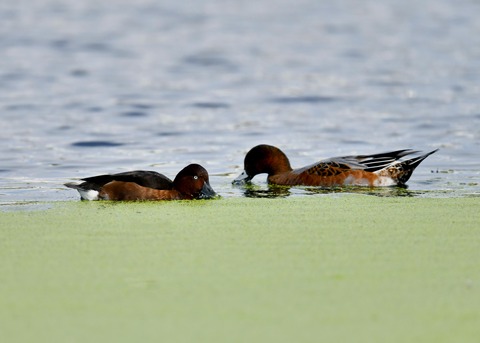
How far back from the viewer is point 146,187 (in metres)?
7.57

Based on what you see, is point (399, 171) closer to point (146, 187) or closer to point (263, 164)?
point (263, 164)

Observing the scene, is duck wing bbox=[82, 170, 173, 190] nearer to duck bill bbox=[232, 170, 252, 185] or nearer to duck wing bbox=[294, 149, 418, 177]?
duck bill bbox=[232, 170, 252, 185]

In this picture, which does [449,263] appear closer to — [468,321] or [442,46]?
[468,321]

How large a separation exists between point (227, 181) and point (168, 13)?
15.7 m

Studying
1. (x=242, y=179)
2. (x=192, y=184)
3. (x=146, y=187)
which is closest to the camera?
(x=146, y=187)

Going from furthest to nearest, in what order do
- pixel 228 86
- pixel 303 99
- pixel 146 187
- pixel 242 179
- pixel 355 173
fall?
1. pixel 228 86
2. pixel 303 99
3. pixel 242 179
4. pixel 355 173
5. pixel 146 187

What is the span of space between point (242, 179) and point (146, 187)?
1728 mm

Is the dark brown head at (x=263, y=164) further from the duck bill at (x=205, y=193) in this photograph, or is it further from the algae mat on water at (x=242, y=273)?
the algae mat on water at (x=242, y=273)

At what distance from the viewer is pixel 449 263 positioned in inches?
215

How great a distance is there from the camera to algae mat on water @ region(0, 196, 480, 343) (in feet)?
14.6

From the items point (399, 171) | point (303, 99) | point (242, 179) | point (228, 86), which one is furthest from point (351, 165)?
point (228, 86)

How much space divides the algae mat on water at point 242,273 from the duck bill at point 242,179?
1805mm

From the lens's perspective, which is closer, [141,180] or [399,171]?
[141,180]

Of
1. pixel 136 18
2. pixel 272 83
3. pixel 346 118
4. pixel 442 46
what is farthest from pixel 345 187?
pixel 136 18
